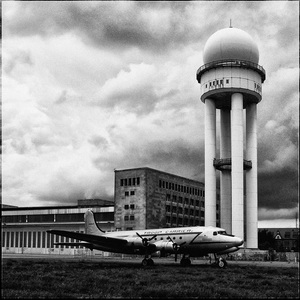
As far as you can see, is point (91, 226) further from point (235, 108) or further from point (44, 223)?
point (44, 223)

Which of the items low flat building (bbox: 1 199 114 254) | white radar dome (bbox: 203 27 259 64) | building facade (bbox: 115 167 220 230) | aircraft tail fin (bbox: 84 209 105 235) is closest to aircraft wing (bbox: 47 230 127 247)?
aircraft tail fin (bbox: 84 209 105 235)

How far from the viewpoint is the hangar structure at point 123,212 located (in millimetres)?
111438

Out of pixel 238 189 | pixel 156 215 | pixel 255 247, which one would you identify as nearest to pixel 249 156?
pixel 238 189

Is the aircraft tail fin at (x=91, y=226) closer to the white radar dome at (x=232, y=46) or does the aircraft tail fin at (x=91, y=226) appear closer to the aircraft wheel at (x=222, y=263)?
the aircraft wheel at (x=222, y=263)

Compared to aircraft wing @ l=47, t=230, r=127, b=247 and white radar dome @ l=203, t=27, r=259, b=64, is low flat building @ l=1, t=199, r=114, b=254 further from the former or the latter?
aircraft wing @ l=47, t=230, r=127, b=247

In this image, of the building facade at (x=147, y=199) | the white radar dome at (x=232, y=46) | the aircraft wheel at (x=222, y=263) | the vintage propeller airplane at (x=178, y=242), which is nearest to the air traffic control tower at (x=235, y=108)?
the white radar dome at (x=232, y=46)

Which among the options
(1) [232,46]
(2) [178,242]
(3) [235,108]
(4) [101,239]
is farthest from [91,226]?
(1) [232,46]

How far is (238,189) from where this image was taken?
87875 millimetres

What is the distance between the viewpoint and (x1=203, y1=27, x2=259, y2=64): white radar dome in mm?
89438

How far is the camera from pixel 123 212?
114 meters

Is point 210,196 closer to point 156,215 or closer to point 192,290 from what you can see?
point 156,215

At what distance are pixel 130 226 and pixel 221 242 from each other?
64753 mm

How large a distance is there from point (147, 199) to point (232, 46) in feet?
135

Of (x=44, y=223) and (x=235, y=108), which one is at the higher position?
(x=235, y=108)
